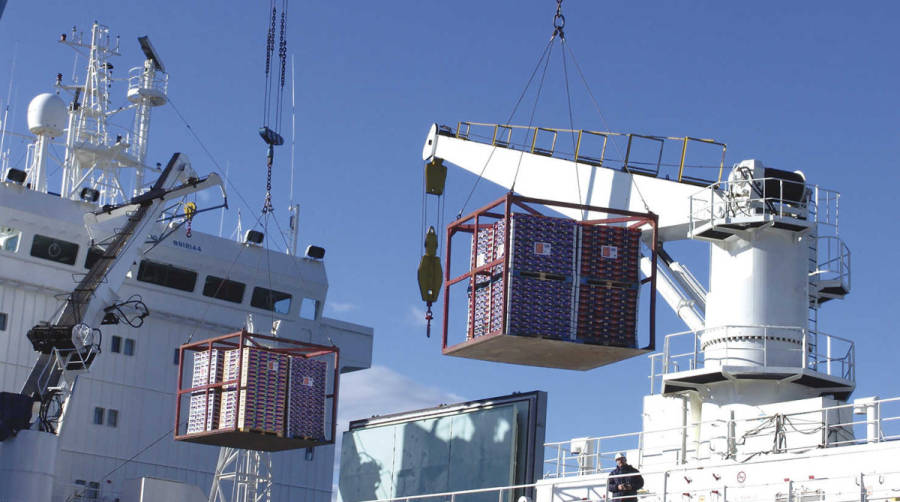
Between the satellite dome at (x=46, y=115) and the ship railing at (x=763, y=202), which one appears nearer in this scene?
the ship railing at (x=763, y=202)

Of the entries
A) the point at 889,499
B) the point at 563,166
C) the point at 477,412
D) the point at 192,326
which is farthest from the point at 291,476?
the point at 889,499

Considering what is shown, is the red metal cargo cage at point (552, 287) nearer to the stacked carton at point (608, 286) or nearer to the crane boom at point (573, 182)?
the stacked carton at point (608, 286)

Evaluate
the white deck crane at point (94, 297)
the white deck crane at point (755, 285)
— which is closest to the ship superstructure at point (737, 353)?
the white deck crane at point (755, 285)

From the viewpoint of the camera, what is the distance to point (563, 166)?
37.6 meters

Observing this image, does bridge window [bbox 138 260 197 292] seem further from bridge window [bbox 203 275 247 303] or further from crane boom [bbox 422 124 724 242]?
crane boom [bbox 422 124 724 242]

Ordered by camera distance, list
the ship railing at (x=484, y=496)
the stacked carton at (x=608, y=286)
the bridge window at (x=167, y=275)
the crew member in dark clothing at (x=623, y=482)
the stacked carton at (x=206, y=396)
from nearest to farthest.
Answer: the crew member in dark clothing at (x=623, y=482) < the stacked carton at (x=608, y=286) < the ship railing at (x=484, y=496) < the stacked carton at (x=206, y=396) < the bridge window at (x=167, y=275)

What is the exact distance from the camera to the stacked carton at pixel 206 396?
131ft

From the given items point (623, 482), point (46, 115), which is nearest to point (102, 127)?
point (46, 115)

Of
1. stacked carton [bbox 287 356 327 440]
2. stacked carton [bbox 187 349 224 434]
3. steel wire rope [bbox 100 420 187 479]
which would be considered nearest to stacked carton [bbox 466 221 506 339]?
stacked carton [bbox 287 356 327 440]

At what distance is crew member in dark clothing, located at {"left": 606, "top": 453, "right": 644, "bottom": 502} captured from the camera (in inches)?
1049

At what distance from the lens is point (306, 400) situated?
4078 centimetres

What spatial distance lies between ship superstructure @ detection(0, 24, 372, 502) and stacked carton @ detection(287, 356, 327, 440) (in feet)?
31.6

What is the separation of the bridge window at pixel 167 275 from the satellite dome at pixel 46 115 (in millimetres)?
6768

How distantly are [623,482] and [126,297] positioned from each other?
30.2 m
